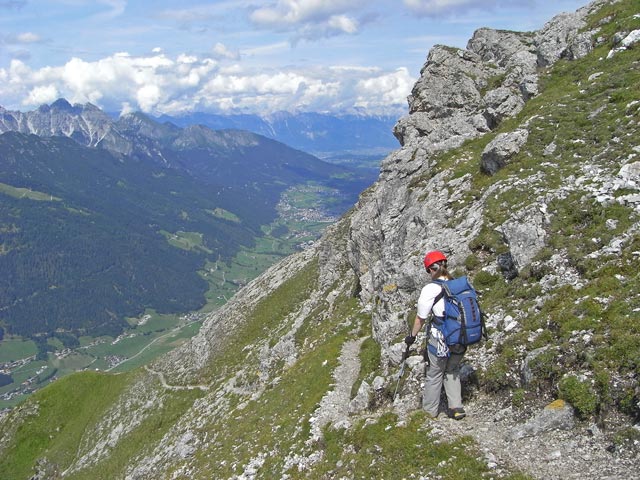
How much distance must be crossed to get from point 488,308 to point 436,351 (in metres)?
6.75

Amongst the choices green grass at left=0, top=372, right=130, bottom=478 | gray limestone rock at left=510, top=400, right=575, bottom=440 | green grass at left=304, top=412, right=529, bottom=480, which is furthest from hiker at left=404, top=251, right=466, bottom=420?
green grass at left=0, top=372, right=130, bottom=478

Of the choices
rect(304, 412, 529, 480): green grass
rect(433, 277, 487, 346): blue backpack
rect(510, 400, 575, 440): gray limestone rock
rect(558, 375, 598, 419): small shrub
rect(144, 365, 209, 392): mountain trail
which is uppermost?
rect(433, 277, 487, 346): blue backpack

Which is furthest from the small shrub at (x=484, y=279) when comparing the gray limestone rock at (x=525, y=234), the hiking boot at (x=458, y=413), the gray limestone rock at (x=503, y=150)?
the gray limestone rock at (x=503, y=150)

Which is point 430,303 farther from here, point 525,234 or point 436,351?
point 525,234

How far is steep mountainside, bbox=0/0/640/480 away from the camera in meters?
13.7

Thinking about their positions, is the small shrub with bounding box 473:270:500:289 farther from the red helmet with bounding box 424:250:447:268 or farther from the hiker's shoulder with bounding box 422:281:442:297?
the hiker's shoulder with bounding box 422:281:442:297

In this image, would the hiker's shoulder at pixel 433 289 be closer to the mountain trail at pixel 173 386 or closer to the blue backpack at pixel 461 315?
the blue backpack at pixel 461 315

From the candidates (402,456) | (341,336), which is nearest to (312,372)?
(341,336)

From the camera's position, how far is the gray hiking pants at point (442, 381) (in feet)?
49.5

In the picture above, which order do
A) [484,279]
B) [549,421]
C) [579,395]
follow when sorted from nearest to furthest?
[579,395], [549,421], [484,279]

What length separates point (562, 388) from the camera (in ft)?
45.3

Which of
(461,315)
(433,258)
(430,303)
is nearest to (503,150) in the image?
(433,258)

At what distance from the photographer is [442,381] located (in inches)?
621

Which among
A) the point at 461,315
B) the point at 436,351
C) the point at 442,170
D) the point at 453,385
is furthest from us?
the point at 442,170
